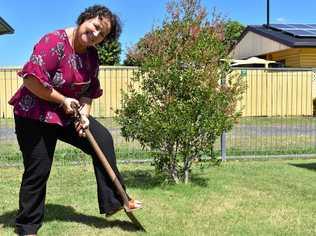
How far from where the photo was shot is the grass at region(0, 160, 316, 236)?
4.91 metres

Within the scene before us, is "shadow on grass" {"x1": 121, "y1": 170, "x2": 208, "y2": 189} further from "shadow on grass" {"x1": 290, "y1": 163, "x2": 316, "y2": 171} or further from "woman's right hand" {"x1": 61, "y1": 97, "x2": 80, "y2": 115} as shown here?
"woman's right hand" {"x1": 61, "y1": 97, "x2": 80, "y2": 115}

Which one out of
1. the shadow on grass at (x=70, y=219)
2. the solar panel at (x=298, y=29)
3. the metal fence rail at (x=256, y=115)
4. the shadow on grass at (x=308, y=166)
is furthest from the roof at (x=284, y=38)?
the shadow on grass at (x=70, y=219)

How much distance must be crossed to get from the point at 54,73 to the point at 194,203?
2.23 meters

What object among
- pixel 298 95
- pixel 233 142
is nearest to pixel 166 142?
pixel 233 142

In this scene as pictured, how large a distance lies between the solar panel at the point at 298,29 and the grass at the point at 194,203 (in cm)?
1638

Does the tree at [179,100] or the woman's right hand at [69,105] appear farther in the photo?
the tree at [179,100]

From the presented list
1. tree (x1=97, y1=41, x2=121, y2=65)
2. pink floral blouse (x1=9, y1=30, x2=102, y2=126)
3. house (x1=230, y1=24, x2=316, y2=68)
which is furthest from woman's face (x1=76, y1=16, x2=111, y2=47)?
tree (x1=97, y1=41, x2=121, y2=65)

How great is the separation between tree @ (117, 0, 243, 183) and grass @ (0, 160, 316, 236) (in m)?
0.48

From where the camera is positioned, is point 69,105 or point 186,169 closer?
point 69,105

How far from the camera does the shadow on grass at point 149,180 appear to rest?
6777mm

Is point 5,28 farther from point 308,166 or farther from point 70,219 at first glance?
point 70,219

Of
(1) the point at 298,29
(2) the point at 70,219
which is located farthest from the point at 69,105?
(1) the point at 298,29

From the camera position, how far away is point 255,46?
29.1m

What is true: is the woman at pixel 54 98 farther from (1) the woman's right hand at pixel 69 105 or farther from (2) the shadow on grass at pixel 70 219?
(2) the shadow on grass at pixel 70 219
